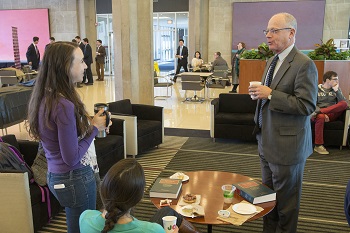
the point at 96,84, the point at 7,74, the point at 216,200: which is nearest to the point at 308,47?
the point at 96,84

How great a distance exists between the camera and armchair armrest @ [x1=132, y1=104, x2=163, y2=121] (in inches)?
233

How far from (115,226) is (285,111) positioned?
1.52 metres

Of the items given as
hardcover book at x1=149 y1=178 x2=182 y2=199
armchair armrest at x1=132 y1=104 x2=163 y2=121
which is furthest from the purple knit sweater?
armchair armrest at x1=132 y1=104 x2=163 y2=121

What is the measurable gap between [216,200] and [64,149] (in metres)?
1.31

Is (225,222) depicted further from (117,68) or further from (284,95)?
(117,68)

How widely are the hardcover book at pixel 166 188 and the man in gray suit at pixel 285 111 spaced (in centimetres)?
74

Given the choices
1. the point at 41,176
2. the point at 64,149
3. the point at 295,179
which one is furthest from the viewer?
the point at 41,176

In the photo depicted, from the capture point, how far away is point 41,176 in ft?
10.8

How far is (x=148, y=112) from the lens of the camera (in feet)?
19.6

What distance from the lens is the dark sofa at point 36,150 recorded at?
3.18 meters

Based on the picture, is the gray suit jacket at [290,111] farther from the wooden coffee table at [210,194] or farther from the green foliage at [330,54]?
the green foliage at [330,54]

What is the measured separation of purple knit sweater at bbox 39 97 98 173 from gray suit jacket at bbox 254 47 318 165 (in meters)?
1.39

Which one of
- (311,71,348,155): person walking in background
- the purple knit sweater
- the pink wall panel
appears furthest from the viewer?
the pink wall panel

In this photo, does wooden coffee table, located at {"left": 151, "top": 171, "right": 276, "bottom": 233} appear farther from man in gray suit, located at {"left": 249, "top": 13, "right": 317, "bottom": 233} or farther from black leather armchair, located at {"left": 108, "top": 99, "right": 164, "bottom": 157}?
black leather armchair, located at {"left": 108, "top": 99, "right": 164, "bottom": 157}
